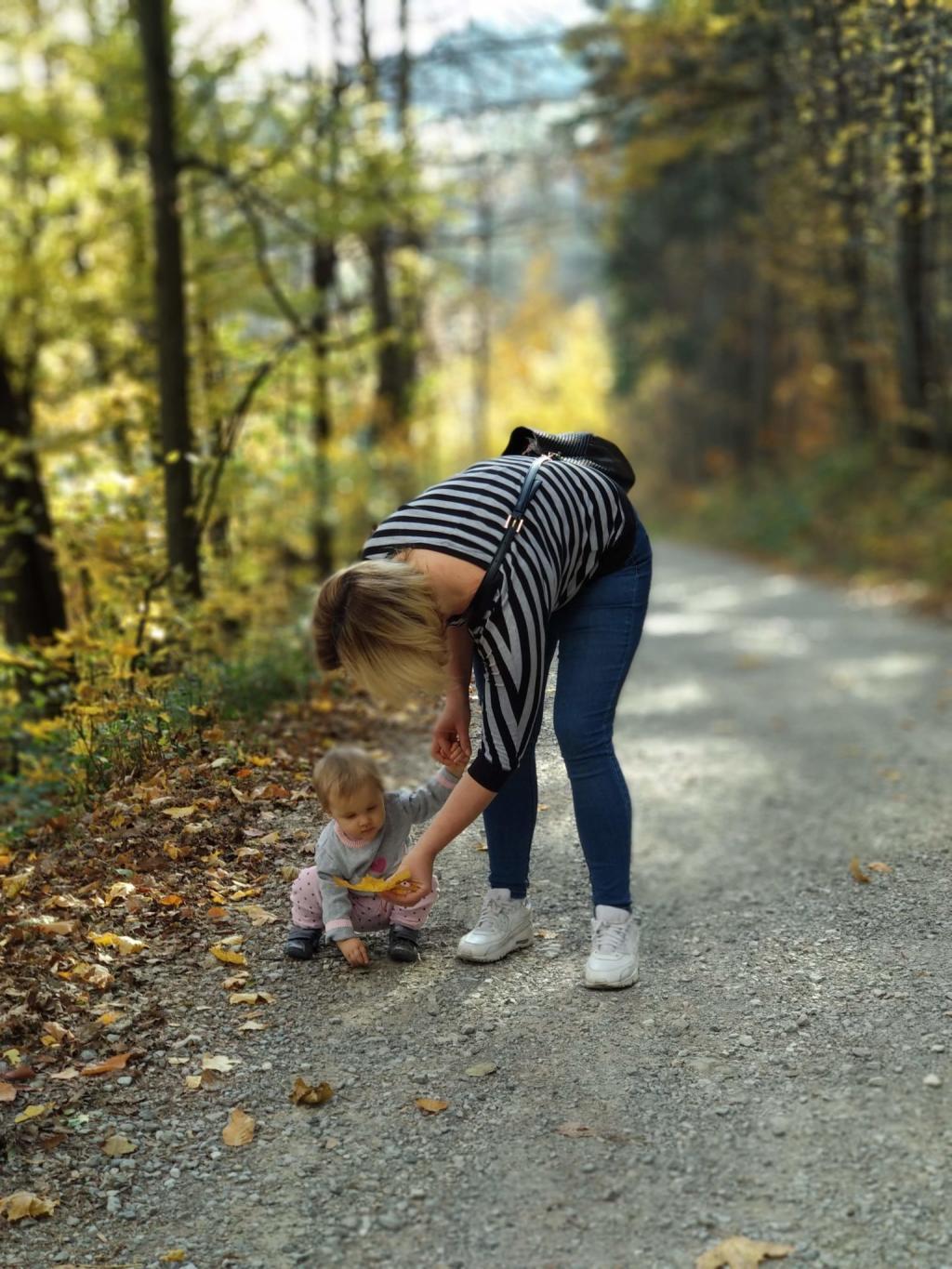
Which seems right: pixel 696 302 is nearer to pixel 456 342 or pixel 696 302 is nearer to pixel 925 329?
pixel 456 342

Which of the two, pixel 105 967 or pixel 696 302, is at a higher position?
pixel 696 302

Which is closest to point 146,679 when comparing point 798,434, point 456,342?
point 456,342

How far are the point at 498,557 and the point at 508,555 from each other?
3 centimetres

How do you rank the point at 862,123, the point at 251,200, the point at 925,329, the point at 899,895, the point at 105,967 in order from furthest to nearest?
the point at 925,329
the point at 251,200
the point at 862,123
the point at 899,895
the point at 105,967

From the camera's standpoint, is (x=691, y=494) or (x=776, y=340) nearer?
(x=776, y=340)

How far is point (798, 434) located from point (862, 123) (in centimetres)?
2255

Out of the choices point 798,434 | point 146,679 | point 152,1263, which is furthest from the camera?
point 798,434

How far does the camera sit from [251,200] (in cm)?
872

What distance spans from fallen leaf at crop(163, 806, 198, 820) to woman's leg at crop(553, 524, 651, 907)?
140cm

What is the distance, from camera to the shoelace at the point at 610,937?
3717 mm

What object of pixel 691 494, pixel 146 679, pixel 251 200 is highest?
pixel 251 200

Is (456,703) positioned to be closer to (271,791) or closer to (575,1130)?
(271,791)

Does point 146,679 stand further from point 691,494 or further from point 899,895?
point 691,494

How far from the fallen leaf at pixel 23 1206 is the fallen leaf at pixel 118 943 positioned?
91 cm
